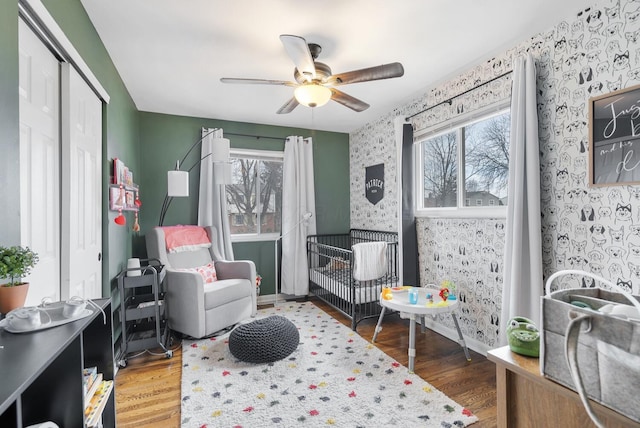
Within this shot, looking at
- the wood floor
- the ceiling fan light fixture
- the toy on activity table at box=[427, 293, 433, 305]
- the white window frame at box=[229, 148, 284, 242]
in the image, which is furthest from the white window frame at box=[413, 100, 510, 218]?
the white window frame at box=[229, 148, 284, 242]

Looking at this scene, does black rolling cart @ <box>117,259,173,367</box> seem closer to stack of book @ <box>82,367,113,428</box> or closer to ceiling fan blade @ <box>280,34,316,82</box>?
stack of book @ <box>82,367,113,428</box>

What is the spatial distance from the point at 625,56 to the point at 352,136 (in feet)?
10.2

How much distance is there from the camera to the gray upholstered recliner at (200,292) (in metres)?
2.65

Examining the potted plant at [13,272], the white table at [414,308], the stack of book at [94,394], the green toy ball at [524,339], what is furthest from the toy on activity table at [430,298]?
the potted plant at [13,272]

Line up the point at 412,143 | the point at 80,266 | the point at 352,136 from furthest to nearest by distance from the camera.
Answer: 1. the point at 352,136
2. the point at 412,143
3. the point at 80,266

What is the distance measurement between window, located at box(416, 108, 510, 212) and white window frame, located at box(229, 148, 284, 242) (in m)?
1.87

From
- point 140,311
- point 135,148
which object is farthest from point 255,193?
point 140,311

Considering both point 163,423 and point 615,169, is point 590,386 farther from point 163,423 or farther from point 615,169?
point 163,423

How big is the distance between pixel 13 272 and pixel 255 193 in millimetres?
3261

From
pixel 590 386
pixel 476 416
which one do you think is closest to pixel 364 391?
pixel 476 416

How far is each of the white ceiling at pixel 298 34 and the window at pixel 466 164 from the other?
1.56ft

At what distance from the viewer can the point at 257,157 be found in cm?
410

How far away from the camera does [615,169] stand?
5.48ft

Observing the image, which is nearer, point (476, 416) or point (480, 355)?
point (476, 416)
